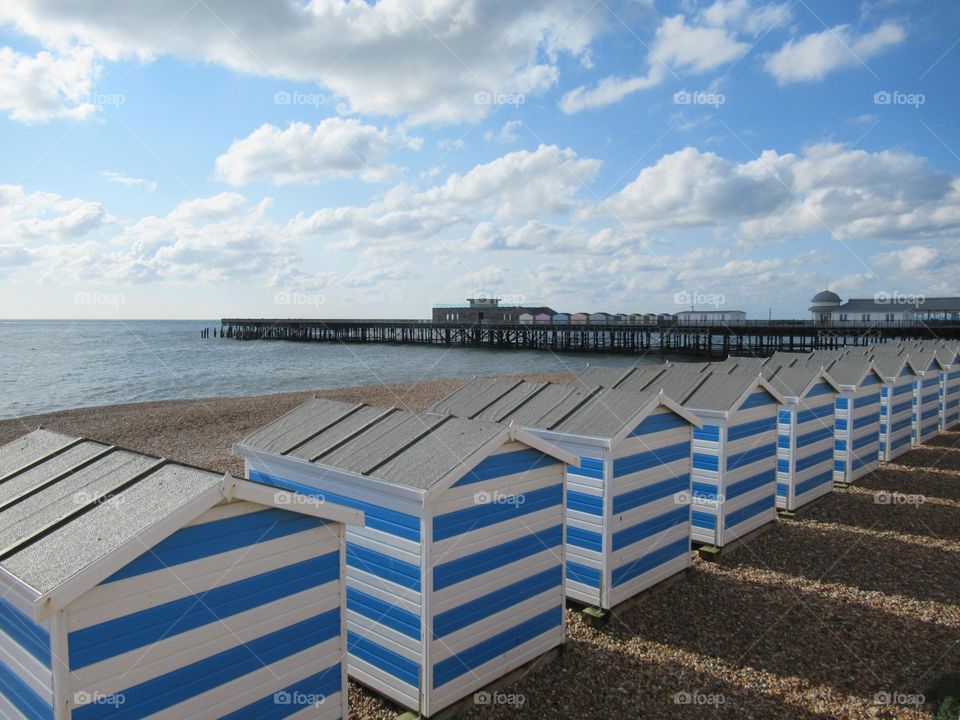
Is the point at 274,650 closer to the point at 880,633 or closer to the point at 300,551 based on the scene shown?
the point at 300,551

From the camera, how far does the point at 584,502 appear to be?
7711mm

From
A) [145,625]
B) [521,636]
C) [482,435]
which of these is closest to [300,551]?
[145,625]

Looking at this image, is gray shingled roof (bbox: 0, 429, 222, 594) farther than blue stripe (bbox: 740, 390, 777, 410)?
No

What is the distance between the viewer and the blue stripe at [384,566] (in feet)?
18.2

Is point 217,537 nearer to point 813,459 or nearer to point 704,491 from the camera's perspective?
point 704,491

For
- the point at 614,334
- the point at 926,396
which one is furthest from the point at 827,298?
the point at 926,396

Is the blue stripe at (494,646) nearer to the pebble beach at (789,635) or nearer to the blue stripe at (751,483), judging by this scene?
the pebble beach at (789,635)

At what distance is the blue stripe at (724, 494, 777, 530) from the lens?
9930 mm

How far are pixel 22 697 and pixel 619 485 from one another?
595 centimetres

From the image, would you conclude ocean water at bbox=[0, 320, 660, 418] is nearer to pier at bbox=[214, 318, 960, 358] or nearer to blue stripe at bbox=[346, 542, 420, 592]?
pier at bbox=[214, 318, 960, 358]

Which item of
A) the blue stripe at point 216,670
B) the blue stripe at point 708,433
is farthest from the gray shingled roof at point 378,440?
the blue stripe at point 708,433

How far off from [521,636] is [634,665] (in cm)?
124

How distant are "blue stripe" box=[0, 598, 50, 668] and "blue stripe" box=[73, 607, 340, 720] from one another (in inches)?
15.4

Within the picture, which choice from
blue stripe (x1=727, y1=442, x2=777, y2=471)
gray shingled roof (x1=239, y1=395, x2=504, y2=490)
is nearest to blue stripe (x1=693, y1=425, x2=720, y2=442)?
blue stripe (x1=727, y1=442, x2=777, y2=471)
